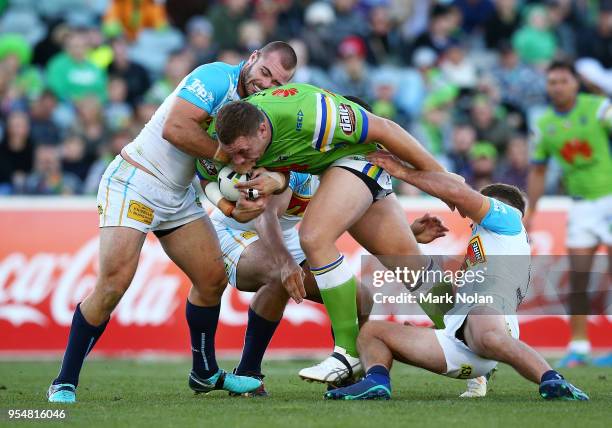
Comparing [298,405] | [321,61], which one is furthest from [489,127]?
[298,405]

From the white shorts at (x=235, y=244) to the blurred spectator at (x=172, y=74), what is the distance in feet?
25.5

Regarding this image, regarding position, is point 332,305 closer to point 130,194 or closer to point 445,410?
point 445,410

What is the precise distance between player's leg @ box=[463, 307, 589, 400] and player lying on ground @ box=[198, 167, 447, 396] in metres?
1.37

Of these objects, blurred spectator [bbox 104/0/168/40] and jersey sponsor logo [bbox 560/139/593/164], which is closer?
jersey sponsor logo [bbox 560/139/593/164]

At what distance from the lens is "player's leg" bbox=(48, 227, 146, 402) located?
282 inches

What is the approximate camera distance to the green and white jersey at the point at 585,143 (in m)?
11.8

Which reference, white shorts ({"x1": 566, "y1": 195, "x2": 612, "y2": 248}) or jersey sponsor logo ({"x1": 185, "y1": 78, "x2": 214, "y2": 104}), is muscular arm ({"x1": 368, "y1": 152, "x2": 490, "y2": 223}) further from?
white shorts ({"x1": 566, "y1": 195, "x2": 612, "y2": 248})

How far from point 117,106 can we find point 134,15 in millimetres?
2330

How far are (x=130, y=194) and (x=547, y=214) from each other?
679 centimetres

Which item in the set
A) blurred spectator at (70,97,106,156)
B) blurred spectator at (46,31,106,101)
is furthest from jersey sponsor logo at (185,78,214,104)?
blurred spectator at (46,31,106,101)

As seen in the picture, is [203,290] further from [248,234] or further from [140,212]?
[140,212]

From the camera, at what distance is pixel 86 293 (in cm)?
1213

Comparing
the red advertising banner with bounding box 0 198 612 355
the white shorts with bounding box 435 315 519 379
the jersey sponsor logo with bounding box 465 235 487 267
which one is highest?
the jersey sponsor logo with bounding box 465 235 487 267

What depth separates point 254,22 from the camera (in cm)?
1697
